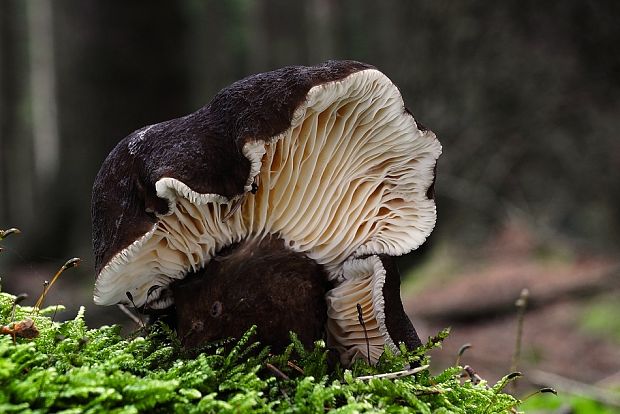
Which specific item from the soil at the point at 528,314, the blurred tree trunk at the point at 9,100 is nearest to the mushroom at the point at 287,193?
the soil at the point at 528,314

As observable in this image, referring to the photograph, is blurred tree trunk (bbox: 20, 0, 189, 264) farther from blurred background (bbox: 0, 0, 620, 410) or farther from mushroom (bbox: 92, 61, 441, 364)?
mushroom (bbox: 92, 61, 441, 364)

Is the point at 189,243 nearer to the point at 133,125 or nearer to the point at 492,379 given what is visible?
the point at 492,379

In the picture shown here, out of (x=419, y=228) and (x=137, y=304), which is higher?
(x=419, y=228)

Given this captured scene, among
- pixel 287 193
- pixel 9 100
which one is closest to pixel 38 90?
pixel 9 100

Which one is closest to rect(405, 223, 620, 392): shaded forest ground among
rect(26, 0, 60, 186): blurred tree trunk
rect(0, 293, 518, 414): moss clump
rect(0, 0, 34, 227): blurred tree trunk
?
rect(0, 293, 518, 414): moss clump

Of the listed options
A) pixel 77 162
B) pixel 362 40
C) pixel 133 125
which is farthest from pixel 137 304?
pixel 362 40
